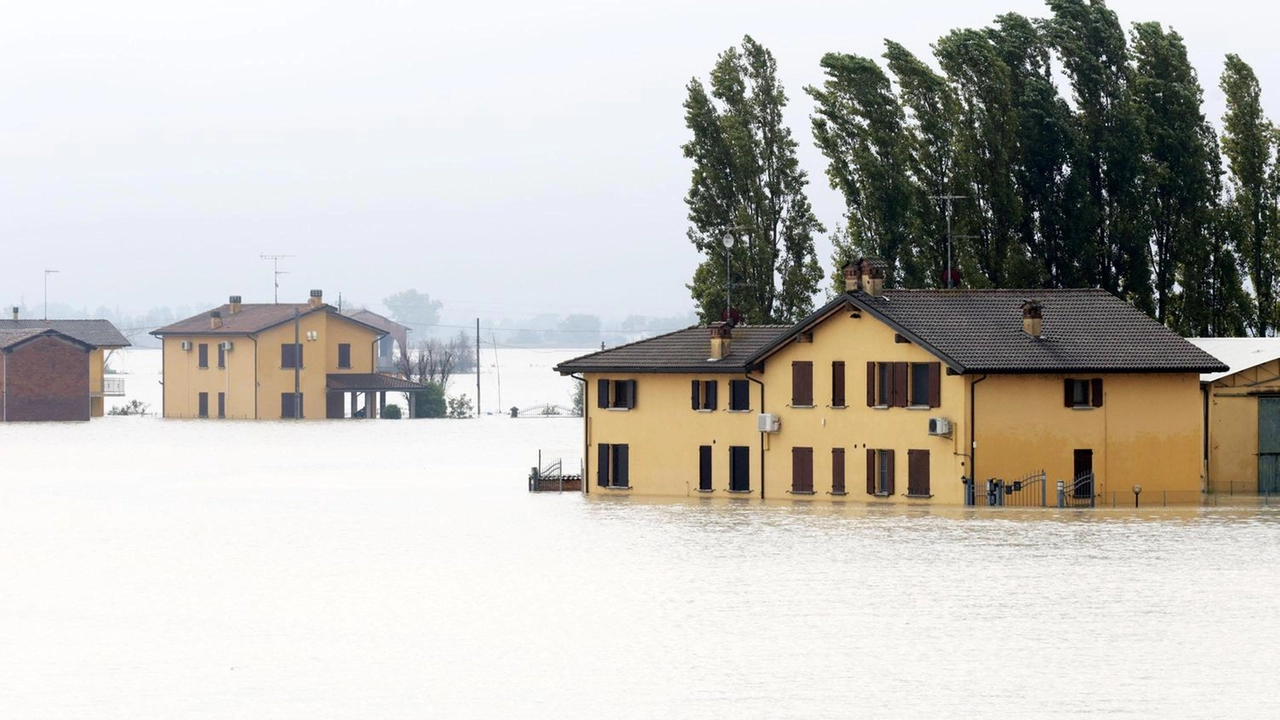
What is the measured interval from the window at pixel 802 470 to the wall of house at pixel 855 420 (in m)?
0.16

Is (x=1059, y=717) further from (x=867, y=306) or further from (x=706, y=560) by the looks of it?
(x=867, y=306)

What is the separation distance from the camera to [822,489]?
6594 cm

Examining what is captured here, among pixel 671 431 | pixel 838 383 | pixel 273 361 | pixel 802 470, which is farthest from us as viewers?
pixel 273 361

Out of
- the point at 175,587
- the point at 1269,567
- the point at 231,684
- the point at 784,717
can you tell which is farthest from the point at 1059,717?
the point at 175,587

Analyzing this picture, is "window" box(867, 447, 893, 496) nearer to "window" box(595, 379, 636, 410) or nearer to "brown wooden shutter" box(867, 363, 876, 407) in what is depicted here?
"brown wooden shutter" box(867, 363, 876, 407)

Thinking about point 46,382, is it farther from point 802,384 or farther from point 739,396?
point 802,384

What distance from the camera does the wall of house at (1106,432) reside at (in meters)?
62.9

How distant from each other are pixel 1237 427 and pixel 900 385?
37.9ft

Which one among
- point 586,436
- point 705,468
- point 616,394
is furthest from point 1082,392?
point 586,436

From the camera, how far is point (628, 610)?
4425 cm

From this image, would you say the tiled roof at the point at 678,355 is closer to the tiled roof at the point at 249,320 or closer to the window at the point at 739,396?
the window at the point at 739,396

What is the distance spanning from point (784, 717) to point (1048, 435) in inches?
1327

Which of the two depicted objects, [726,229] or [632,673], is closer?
[632,673]

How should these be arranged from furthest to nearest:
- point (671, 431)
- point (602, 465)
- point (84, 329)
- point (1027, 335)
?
point (84, 329), point (602, 465), point (671, 431), point (1027, 335)
